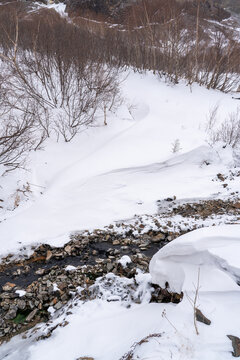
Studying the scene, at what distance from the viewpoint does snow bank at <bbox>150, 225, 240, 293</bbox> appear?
240 centimetres

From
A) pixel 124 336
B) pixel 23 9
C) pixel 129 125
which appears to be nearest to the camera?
pixel 124 336

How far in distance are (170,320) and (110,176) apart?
5566mm

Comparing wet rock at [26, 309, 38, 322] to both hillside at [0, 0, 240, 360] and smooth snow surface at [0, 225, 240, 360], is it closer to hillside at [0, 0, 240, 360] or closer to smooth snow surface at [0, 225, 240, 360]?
hillside at [0, 0, 240, 360]

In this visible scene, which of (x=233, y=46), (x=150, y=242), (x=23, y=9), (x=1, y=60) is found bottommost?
(x=150, y=242)

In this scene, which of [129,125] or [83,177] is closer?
[83,177]

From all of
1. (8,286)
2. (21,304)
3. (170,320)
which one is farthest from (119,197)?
(170,320)

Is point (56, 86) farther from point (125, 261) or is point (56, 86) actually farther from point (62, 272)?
point (125, 261)

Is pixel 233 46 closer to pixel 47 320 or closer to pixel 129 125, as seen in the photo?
pixel 129 125

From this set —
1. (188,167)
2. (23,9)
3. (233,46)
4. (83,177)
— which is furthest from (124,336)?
(23,9)

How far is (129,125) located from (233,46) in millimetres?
10928

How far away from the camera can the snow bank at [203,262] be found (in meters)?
2.40

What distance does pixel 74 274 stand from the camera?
4383 mm

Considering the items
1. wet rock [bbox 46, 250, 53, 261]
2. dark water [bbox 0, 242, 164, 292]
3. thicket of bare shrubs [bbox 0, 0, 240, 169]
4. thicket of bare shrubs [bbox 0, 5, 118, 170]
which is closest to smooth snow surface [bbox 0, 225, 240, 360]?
dark water [bbox 0, 242, 164, 292]

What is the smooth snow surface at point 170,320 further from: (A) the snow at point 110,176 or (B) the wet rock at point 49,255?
(A) the snow at point 110,176
